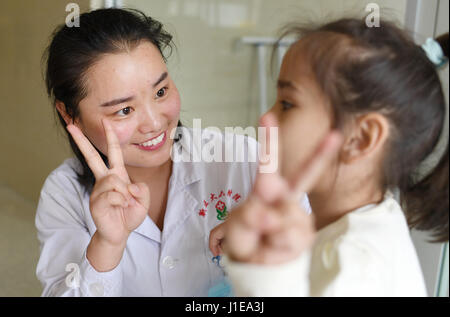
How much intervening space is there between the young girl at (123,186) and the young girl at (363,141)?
27cm

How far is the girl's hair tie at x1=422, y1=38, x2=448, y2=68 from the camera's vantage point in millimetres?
649

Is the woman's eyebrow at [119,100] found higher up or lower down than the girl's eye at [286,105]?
higher up

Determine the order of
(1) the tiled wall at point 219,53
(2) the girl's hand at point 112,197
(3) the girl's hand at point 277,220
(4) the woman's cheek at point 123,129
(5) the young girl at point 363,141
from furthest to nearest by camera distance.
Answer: (1) the tiled wall at point 219,53 < (4) the woman's cheek at point 123,129 < (2) the girl's hand at point 112,197 < (5) the young girl at point 363,141 < (3) the girl's hand at point 277,220

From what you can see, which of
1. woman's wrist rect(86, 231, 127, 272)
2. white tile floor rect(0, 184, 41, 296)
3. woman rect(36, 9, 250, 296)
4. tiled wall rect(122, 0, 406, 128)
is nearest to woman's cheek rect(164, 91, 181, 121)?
woman rect(36, 9, 250, 296)

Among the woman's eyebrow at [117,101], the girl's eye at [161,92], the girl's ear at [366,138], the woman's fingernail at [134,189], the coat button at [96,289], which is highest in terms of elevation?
the girl's eye at [161,92]

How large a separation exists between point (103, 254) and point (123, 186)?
0.12 meters

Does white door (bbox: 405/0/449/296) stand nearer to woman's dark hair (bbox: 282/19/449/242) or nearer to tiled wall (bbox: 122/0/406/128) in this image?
woman's dark hair (bbox: 282/19/449/242)

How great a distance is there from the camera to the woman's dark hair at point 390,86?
604 millimetres

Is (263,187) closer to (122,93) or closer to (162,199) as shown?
(122,93)

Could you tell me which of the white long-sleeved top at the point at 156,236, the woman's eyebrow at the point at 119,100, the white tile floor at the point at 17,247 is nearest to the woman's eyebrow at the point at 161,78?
the woman's eyebrow at the point at 119,100

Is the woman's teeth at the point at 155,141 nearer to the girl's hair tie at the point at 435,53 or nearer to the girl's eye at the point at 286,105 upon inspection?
the girl's eye at the point at 286,105

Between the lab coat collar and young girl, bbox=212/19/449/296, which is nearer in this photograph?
young girl, bbox=212/19/449/296

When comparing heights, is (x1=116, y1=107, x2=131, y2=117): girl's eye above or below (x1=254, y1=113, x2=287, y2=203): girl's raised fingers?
above

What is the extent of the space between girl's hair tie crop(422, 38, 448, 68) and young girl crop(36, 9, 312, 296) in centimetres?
45
